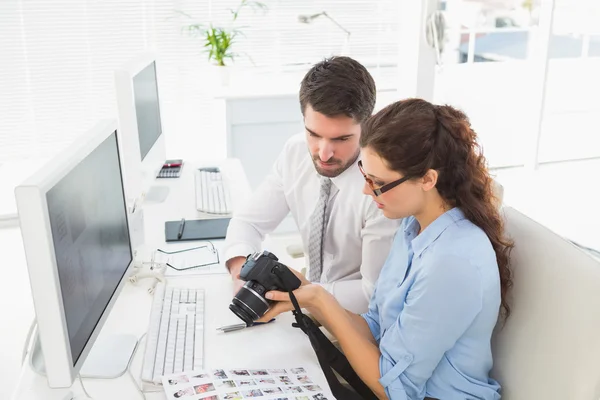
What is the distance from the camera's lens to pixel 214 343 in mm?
1326

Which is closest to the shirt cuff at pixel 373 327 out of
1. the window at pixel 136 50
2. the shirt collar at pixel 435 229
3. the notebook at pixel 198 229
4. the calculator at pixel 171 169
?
the shirt collar at pixel 435 229

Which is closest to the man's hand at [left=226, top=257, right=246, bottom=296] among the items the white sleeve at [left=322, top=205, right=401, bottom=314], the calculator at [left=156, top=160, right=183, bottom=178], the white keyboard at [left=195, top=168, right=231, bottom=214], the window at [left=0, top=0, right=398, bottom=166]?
the white sleeve at [left=322, top=205, right=401, bottom=314]

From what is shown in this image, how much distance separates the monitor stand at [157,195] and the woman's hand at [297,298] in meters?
1.01

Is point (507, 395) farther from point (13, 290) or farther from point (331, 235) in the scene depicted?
point (13, 290)

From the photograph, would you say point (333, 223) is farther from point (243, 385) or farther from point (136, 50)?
point (136, 50)

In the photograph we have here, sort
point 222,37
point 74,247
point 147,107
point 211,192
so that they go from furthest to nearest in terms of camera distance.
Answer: point 222,37
point 211,192
point 147,107
point 74,247

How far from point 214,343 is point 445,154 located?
618mm

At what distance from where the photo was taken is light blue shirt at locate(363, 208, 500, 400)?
3.76ft

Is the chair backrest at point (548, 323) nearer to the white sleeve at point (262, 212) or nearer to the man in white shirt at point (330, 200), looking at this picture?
the man in white shirt at point (330, 200)

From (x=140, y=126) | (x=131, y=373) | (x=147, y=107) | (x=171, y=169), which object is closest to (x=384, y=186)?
(x=131, y=373)

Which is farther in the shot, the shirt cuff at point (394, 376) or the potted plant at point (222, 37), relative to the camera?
the potted plant at point (222, 37)

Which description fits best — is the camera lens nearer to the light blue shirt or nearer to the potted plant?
the light blue shirt

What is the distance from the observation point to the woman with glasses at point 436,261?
1.15 m

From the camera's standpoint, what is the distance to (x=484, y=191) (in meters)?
1.25
